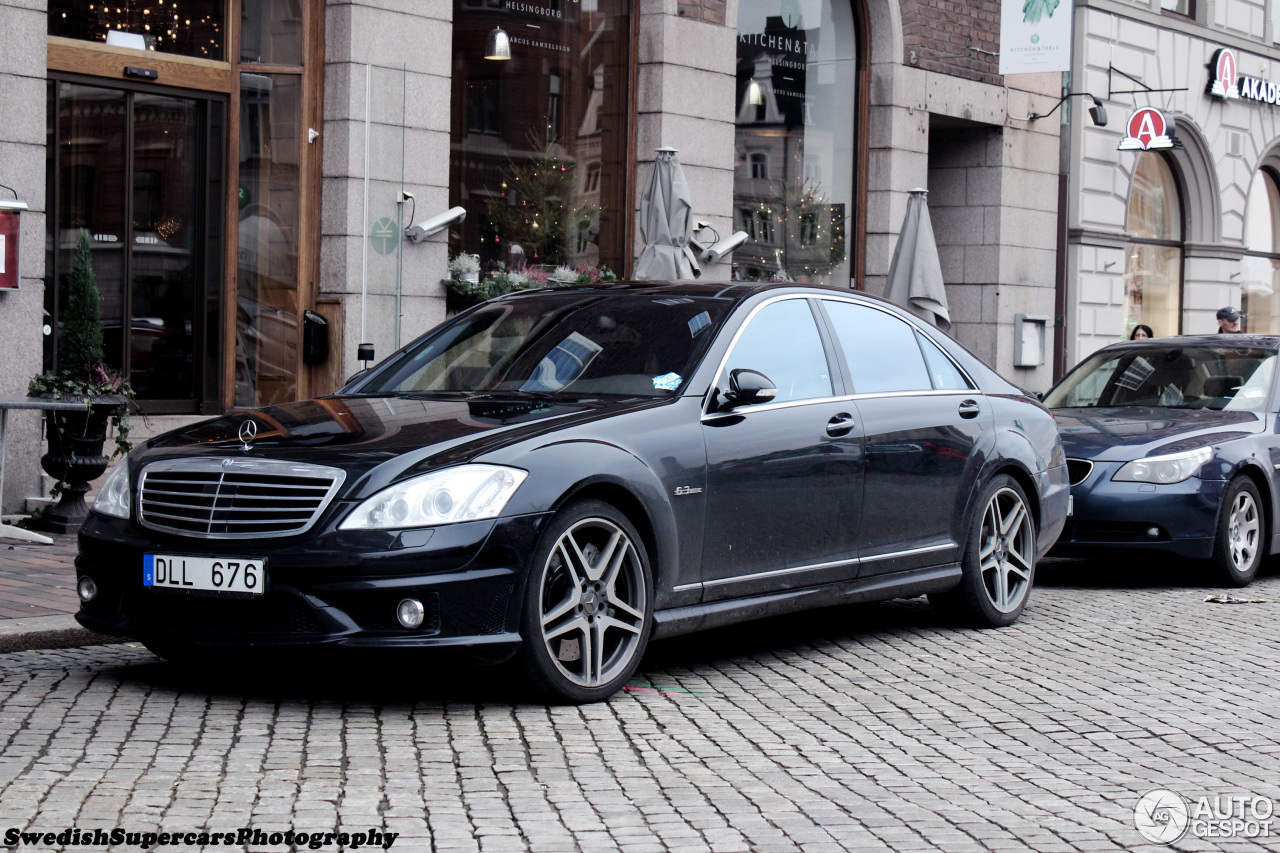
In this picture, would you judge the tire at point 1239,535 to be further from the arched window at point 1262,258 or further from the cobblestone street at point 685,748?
the arched window at point 1262,258

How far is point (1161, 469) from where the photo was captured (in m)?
9.87

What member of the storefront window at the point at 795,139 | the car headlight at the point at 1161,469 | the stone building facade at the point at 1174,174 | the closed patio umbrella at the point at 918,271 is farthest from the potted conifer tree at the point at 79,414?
the stone building facade at the point at 1174,174

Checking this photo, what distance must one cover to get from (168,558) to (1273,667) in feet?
15.4

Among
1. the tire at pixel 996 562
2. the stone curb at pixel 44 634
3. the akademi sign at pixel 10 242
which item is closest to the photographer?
the stone curb at pixel 44 634

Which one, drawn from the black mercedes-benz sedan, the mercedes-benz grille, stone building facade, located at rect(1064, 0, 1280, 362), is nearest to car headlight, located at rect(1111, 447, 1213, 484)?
the black mercedes-benz sedan

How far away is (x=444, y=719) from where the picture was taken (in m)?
5.59

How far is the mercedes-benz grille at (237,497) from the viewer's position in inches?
216

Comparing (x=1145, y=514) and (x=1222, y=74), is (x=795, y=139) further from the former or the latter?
(x=1222, y=74)

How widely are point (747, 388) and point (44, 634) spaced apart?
3121 millimetres

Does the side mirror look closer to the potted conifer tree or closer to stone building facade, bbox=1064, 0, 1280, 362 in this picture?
the potted conifer tree

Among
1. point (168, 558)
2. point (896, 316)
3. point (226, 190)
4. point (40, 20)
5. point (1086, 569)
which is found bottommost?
point (1086, 569)

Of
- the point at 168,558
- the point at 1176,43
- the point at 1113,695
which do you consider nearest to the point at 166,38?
the point at 168,558

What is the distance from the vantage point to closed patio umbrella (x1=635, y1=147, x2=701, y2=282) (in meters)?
13.7

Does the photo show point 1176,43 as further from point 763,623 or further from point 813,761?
point 813,761
